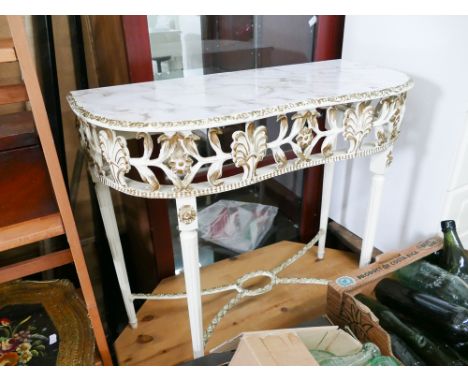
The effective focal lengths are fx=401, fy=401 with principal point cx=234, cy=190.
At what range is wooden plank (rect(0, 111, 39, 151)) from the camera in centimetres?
88

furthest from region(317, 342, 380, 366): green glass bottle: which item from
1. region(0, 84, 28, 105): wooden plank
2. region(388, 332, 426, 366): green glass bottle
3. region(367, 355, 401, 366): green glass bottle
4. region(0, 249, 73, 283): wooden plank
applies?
region(0, 84, 28, 105): wooden plank

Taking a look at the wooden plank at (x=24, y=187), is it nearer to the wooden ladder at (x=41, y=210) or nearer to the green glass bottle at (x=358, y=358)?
the wooden ladder at (x=41, y=210)

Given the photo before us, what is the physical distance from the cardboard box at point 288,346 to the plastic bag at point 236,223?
2.06 ft

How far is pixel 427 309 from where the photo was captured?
2.85 ft

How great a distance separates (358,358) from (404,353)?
0.54 feet

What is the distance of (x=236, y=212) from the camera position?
4.53ft

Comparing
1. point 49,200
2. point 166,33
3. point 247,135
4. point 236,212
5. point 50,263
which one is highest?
point 166,33

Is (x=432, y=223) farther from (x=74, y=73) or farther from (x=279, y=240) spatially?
(x=74, y=73)

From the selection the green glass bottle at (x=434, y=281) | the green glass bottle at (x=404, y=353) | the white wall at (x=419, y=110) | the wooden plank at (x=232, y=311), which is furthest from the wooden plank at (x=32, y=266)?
the white wall at (x=419, y=110)

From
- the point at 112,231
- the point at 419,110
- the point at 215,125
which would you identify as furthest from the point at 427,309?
the point at 112,231

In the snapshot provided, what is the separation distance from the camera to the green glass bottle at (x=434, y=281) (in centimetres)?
91

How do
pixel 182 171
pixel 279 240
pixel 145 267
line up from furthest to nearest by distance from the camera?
pixel 279 240 < pixel 145 267 < pixel 182 171

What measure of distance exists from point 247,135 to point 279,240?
86 centimetres
